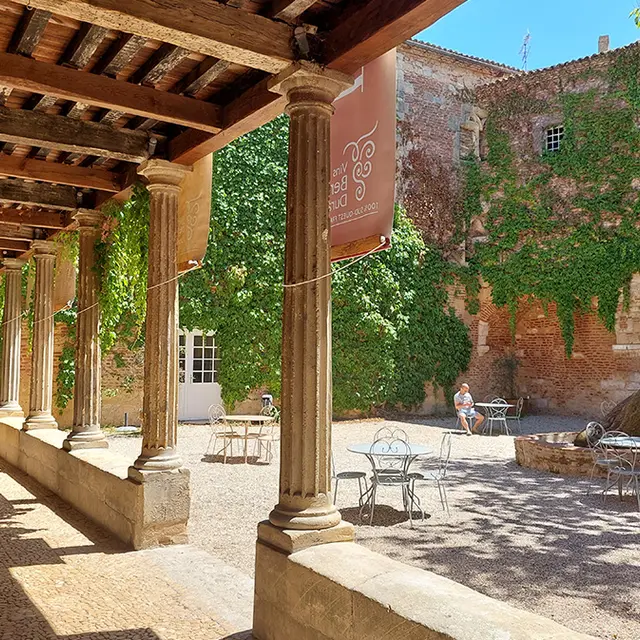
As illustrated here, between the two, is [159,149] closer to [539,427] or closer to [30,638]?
[30,638]

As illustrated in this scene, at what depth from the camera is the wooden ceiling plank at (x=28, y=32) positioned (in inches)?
134

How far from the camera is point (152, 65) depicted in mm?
3990

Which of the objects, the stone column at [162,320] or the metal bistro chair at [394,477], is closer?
the stone column at [162,320]

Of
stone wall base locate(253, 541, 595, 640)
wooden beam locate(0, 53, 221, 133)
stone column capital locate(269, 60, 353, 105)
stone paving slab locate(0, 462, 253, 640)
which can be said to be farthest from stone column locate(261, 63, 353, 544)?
wooden beam locate(0, 53, 221, 133)

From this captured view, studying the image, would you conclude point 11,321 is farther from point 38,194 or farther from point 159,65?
point 159,65

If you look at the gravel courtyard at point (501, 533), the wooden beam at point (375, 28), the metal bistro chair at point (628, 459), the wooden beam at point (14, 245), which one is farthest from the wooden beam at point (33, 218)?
the metal bistro chair at point (628, 459)

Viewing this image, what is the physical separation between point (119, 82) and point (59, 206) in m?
2.81

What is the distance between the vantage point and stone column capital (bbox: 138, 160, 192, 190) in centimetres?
513

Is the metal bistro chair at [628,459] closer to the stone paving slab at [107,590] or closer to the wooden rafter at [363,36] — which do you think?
the stone paving slab at [107,590]

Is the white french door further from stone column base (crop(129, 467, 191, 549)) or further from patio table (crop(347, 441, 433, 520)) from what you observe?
stone column base (crop(129, 467, 191, 549))

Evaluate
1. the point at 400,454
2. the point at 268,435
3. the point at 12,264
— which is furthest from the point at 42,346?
the point at 400,454

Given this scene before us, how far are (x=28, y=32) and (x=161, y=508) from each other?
3.23 meters

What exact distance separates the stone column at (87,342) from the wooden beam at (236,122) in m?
1.89

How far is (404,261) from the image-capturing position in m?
16.2
